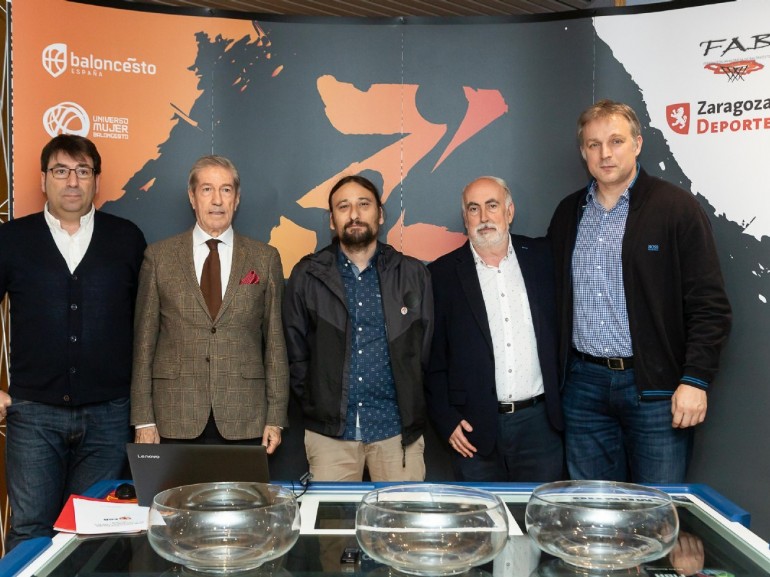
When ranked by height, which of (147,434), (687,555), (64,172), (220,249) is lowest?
(147,434)

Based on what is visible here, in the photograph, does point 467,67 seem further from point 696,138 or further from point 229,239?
point 229,239

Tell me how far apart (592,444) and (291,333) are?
136 centimetres

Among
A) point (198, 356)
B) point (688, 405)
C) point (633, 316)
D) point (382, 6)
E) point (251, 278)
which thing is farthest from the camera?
point (382, 6)

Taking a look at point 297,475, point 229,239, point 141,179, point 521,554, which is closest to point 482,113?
point 229,239

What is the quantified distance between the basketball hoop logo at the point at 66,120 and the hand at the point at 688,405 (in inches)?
118

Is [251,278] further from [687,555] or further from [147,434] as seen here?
[687,555]

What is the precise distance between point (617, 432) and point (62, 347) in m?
2.31

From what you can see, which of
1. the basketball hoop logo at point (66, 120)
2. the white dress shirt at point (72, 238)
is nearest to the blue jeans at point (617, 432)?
the white dress shirt at point (72, 238)

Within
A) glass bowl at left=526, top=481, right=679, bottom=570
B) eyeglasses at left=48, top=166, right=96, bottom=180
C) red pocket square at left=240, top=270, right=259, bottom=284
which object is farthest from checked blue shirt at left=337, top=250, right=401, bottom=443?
glass bowl at left=526, top=481, right=679, bottom=570

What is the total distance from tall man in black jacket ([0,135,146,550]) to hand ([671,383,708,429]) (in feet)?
7.35

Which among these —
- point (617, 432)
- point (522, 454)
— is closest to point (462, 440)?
point (522, 454)

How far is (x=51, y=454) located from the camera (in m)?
3.24

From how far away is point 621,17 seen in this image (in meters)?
3.95

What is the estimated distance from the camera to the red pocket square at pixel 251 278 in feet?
11.1
